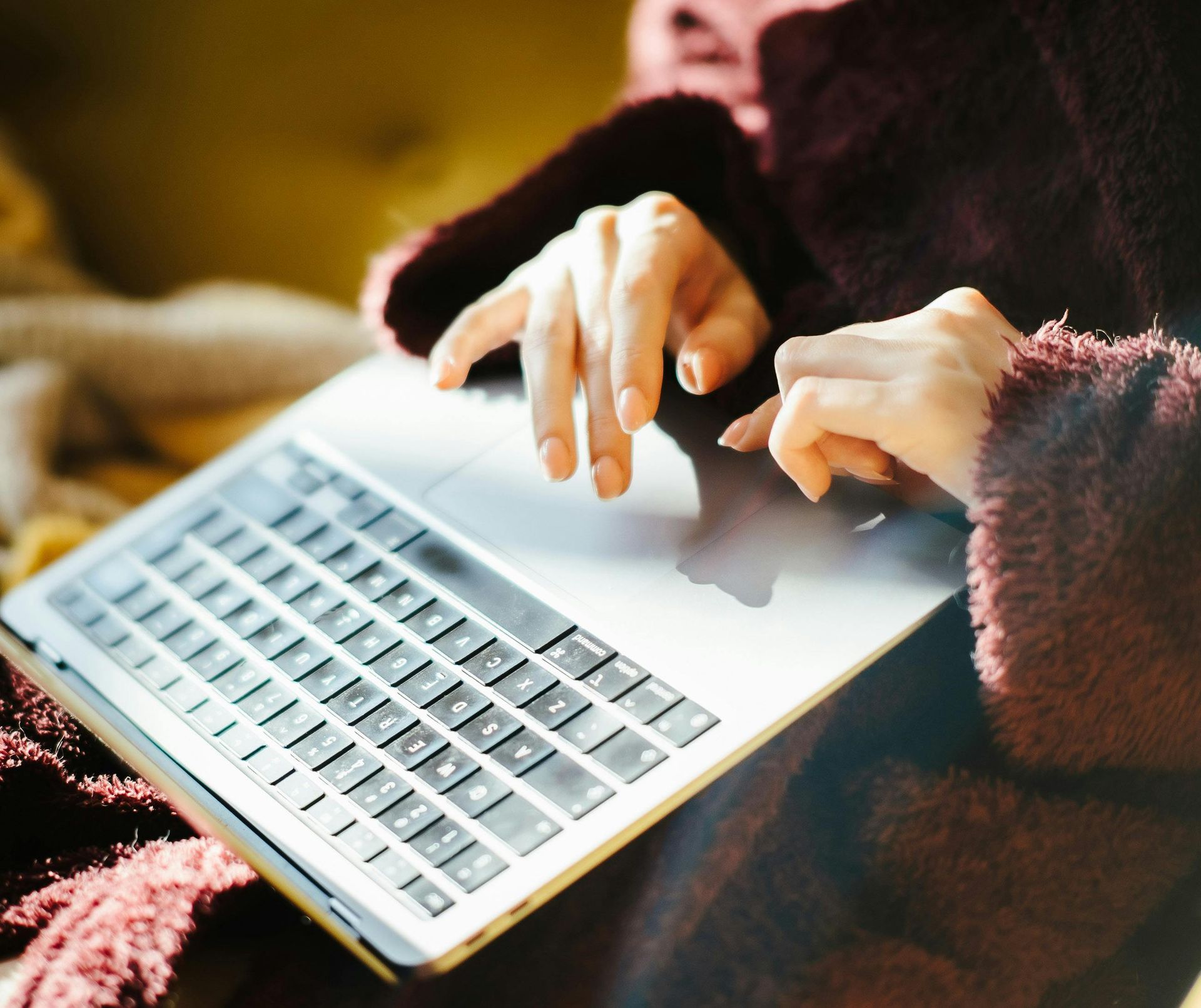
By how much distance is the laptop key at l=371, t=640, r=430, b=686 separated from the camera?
1.47ft

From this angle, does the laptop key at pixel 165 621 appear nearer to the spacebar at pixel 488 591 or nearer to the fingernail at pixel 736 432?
the spacebar at pixel 488 591

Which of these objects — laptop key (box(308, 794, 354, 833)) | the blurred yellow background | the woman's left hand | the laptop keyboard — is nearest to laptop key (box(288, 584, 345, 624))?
the laptop keyboard

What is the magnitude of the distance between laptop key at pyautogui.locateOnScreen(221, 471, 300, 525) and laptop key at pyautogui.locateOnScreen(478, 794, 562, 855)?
0.78 ft

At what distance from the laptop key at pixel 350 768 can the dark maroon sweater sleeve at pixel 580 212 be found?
0.98 feet

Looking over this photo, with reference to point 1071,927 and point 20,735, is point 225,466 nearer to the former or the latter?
point 20,735

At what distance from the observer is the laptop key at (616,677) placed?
417 mm

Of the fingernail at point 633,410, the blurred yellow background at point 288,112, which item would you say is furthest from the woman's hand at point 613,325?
the blurred yellow background at point 288,112

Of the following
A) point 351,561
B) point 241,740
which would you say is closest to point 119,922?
point 241,740

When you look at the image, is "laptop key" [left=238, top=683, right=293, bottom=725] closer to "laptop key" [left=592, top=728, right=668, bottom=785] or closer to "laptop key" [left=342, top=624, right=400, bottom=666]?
"laptop key" [left=342, top=624, right=400, bottom=666]

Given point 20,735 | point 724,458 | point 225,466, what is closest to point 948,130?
point 724,458

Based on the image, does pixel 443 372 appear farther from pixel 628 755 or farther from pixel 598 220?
pixel 628 755

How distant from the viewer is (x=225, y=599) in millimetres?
524

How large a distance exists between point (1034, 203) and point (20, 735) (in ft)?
1.89

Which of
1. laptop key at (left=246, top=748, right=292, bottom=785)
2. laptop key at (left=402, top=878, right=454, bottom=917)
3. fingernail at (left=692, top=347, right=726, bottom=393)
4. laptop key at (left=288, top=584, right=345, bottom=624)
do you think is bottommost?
laptop key at (left=246, top=748, right=292, bottom=785)
